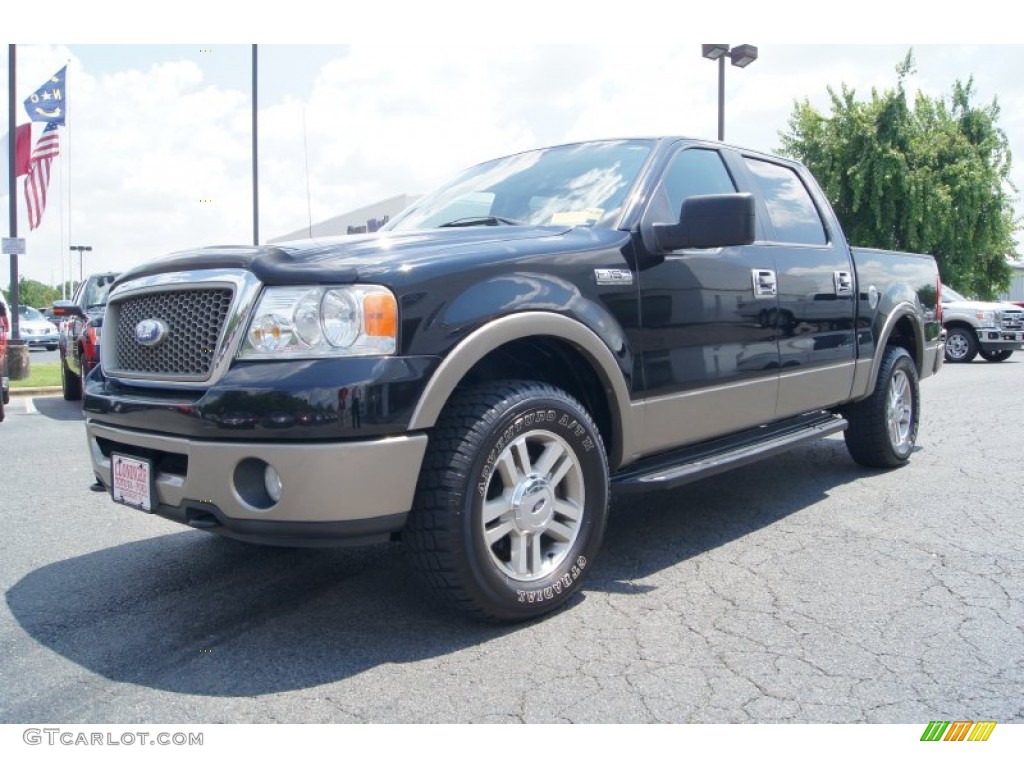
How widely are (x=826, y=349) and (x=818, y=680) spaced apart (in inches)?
101

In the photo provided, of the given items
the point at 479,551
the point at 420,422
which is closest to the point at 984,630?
the point at 479,551

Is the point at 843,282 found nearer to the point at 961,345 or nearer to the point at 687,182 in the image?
the point at 687,182

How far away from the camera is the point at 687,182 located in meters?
4.15

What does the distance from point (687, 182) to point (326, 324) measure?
2.15 m

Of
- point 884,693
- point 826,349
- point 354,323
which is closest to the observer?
point 884,693

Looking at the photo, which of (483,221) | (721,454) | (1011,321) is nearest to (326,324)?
(483,221)

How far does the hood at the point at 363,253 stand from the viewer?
276cm

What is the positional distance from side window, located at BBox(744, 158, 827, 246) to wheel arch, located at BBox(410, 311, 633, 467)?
5.60ft

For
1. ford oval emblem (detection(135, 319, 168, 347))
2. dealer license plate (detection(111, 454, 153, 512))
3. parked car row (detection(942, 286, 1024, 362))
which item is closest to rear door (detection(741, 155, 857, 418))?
ford oval emblem (detection(135, 319, 168, 347))

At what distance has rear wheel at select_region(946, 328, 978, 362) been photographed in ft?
56.5

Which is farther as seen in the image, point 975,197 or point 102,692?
point 975,197

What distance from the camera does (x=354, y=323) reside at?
2.71 m
